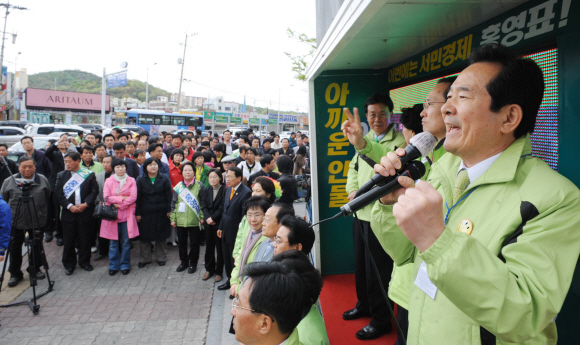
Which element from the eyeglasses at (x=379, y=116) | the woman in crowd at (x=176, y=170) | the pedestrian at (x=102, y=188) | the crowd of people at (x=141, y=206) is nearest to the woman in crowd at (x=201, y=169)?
the crowd of people at (x=141, y=206)

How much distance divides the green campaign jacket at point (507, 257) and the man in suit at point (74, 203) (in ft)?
20.3

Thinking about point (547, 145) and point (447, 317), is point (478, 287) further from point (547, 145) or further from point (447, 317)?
point (547, 145)

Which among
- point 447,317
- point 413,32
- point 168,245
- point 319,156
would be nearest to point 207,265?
point 168,245

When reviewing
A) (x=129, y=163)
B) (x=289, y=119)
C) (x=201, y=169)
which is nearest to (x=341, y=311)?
(x=201, y=169)

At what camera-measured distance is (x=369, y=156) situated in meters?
3.04

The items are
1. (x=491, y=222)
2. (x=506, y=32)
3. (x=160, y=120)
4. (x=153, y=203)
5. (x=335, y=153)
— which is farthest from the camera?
(x=160, y=120)

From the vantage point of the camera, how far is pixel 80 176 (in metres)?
6.30

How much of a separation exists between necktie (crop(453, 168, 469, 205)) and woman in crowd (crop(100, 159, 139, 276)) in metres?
5.87

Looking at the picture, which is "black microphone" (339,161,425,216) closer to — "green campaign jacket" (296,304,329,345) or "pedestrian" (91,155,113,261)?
"green campaign jacket" (296,304,329,345)

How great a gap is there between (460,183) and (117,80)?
2807cm

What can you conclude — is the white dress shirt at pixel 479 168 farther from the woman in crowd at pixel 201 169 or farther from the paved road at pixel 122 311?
the woman in crowd at pixel 201 169

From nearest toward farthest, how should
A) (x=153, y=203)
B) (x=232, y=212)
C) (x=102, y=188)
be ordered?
(x=232, y=212), (x=153, y=203), (x=102, y=188)

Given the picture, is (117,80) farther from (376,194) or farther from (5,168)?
(376,194)

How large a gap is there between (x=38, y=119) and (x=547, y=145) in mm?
49227
